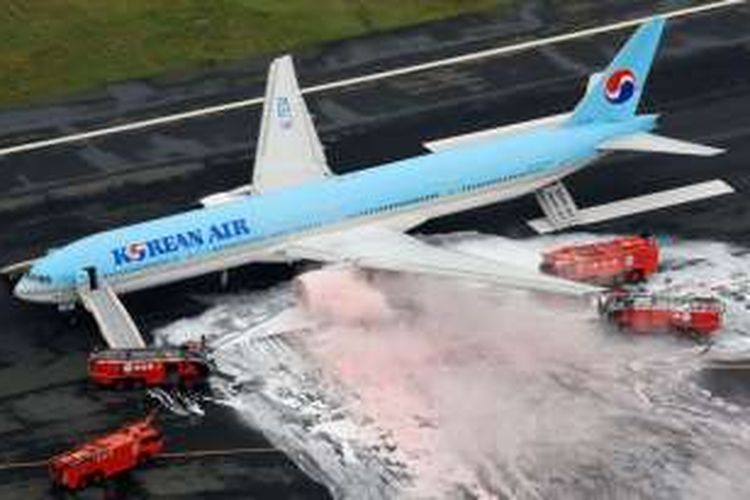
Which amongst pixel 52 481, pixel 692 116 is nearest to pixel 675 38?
pixel 692 116

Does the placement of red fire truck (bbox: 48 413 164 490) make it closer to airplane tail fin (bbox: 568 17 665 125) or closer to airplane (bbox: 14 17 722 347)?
airplane (bbox: 14 17 722 347)

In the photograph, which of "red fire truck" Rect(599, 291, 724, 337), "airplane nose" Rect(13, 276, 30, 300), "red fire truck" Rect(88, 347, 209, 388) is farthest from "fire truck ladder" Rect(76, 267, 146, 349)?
"red fire truck" Rect(599, 291, 724, 337)

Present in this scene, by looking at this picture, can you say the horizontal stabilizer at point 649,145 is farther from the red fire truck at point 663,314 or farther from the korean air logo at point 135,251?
the korean air logo at point 135,251

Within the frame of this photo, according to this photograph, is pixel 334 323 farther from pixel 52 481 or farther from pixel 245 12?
pixel 245 12

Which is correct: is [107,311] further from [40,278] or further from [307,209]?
[307,209]

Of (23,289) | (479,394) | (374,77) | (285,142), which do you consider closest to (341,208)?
(285,142)

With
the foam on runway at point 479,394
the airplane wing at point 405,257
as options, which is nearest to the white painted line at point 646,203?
the foam on runway at point 479,394


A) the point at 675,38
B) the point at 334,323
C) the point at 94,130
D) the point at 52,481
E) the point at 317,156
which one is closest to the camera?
the point at 52,481
